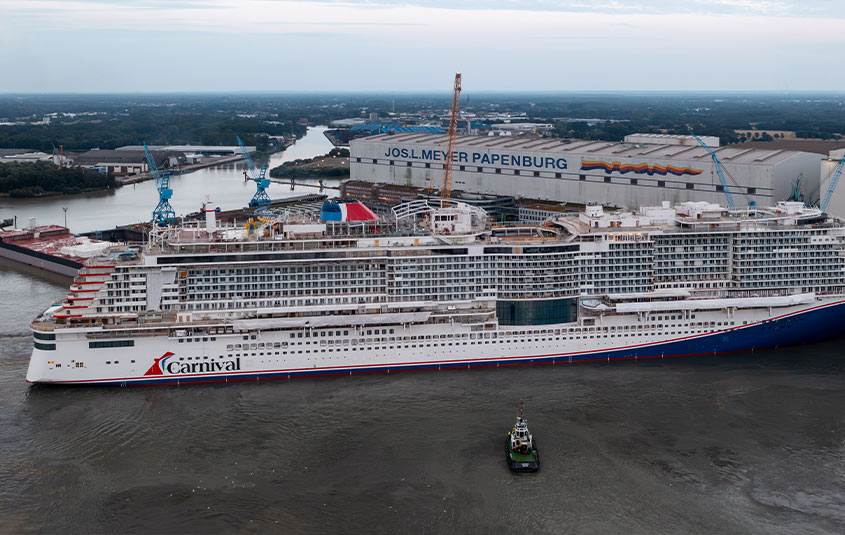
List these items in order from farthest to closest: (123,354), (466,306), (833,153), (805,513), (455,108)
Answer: (455,108)
(833,153)
(466,306)
(123,354)
(805,513)

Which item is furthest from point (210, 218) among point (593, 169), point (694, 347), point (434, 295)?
point (593, 169)

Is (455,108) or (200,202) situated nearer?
(455,108)

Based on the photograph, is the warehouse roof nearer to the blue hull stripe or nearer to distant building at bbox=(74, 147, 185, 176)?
the blue hull stripe

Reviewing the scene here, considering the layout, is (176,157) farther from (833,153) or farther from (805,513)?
(805,513)

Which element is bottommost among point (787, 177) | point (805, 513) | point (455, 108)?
point (805, 513)

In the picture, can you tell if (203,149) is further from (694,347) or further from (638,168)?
(694,347)

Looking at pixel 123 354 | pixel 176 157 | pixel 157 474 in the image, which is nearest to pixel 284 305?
pixel 123 354
